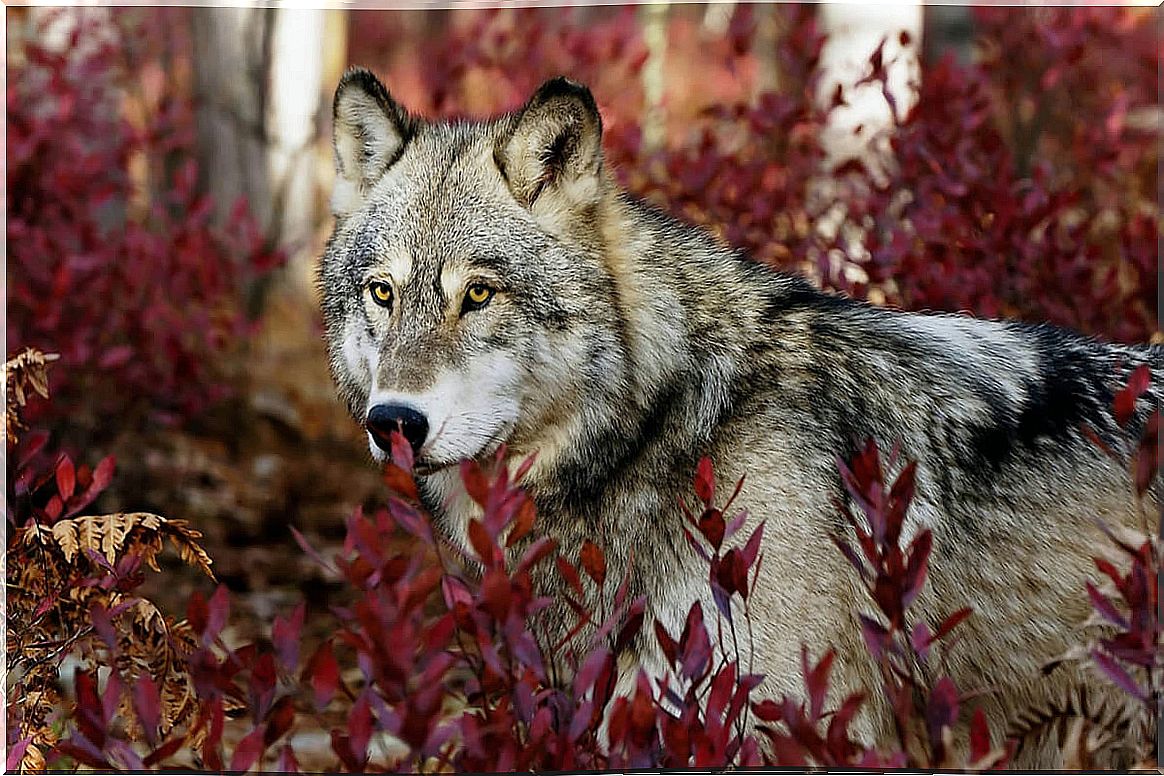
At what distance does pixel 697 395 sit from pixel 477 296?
55 centimetres

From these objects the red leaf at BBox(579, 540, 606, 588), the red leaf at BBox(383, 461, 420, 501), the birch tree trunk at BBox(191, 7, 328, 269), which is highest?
the birch tree trunk at BBox(191, 7, 328, 269)

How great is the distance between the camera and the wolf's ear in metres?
2.78

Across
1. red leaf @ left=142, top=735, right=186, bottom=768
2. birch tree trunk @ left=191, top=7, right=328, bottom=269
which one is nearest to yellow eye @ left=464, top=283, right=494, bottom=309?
red leaf @ left=142, top=735, right=186, bottom=768

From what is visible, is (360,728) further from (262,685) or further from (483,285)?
(483,285)

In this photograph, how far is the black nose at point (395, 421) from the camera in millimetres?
2549

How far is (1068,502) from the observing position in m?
2.70

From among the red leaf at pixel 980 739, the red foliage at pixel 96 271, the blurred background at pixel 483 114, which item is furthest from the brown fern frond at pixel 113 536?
the red foliage at pixel 96 271

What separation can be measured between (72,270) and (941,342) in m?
3.59

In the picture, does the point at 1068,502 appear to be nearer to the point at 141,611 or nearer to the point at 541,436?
the point at 541,436

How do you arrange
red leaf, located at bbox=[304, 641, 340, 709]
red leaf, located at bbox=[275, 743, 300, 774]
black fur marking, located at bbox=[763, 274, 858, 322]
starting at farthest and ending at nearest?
black fur marking, located at bbox=[763, 274, 858, 322]
red leaf, located at bbox=[275, 743, 300, 774]
red leaf, located at bbox=[304, 641, 340, 709]

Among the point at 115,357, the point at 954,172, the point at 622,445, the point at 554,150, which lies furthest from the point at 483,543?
the point at 115,357

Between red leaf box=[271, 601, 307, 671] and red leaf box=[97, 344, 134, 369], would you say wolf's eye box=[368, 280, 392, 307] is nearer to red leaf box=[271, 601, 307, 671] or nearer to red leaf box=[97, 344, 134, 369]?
red leaf box=[271, 601, 307, 671]

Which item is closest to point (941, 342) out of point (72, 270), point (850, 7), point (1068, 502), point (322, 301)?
point (1068, 502)

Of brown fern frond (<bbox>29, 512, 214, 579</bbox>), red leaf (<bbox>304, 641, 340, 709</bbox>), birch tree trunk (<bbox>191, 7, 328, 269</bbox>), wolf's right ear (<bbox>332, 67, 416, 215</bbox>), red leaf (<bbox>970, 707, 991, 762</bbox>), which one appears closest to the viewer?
red leaf (<bbox>304, 641, 340, 709</bbox>)
